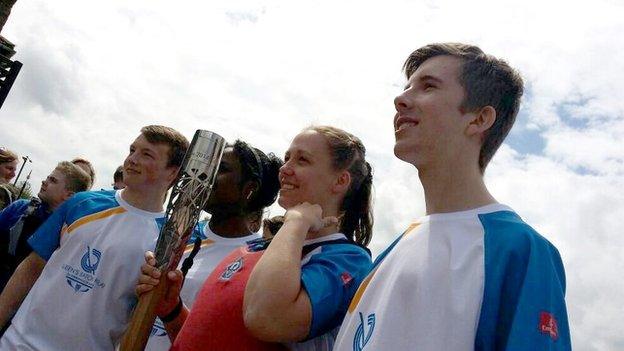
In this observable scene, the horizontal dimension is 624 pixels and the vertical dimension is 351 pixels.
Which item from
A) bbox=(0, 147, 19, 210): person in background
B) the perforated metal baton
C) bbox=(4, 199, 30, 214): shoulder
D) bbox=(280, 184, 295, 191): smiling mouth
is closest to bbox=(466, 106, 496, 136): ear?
bbox=(280, 184, 295, 191): smiling mouth

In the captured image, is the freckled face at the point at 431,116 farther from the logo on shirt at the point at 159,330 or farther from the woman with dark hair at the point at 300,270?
the logo on shirt at the point at 159,330

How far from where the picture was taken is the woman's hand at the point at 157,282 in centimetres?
235

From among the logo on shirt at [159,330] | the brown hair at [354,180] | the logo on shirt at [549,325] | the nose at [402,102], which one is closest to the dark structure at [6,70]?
the logo on shirt at [159,330]

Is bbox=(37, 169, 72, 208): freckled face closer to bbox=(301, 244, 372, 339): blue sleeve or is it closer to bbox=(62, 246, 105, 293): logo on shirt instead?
bbox=(62, 246, 105, 293): logo on shirt

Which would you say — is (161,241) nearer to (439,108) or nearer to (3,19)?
(439,108)

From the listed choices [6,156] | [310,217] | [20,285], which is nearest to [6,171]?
[6,156]

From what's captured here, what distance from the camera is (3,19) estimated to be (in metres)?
9.28

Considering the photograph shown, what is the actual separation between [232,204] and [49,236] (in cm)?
107

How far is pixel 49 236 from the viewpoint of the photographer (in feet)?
10.9

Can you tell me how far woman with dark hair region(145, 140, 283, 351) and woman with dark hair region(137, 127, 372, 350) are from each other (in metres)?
0.75

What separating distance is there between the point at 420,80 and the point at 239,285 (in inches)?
39.5

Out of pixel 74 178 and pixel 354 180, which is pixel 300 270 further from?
pixel 74 178

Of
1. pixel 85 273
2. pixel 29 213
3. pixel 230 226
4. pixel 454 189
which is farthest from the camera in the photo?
pixel 29 213

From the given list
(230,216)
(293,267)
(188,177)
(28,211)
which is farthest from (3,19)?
(293,267)
